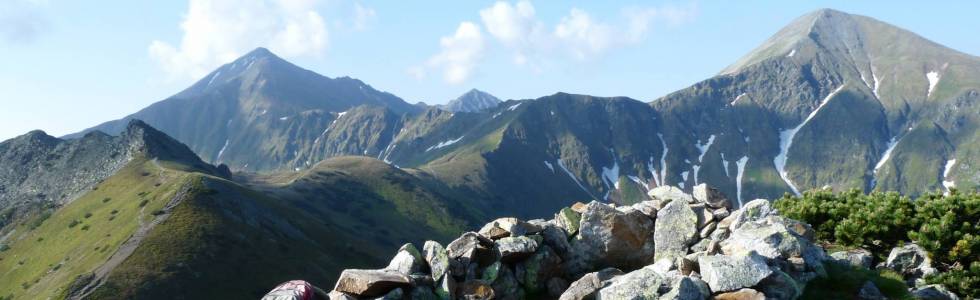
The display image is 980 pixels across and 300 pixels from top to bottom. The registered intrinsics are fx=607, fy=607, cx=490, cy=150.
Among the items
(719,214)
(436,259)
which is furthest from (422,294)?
(719,214)

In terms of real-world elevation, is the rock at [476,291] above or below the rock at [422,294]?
below

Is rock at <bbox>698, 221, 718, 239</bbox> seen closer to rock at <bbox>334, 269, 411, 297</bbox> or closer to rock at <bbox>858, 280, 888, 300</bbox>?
rock at <bbox>858, 280, 888, 300</bbox>

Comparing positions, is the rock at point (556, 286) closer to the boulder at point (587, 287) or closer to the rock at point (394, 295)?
the boulder at point (587, 287)

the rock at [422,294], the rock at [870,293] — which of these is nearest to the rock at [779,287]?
the rock at [870,293]

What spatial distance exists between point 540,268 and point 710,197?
12968 mm

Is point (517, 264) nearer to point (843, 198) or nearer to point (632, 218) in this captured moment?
point (632, 218)

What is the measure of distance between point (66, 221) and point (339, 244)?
7192 centimetres

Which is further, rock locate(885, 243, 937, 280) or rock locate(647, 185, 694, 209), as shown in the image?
rock locate(647, 185, 694, 209)

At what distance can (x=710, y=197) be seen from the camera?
3700 cm

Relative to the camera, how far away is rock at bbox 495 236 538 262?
30031 mm

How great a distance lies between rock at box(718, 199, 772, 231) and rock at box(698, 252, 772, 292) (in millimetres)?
6252

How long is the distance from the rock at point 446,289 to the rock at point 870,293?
18.4 metres

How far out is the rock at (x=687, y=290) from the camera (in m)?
23.3

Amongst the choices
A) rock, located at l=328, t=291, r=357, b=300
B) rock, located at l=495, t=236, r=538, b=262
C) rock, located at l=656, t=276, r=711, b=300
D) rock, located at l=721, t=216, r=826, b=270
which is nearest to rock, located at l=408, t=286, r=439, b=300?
rock, located at l=328, t=291, r=357, b=300
